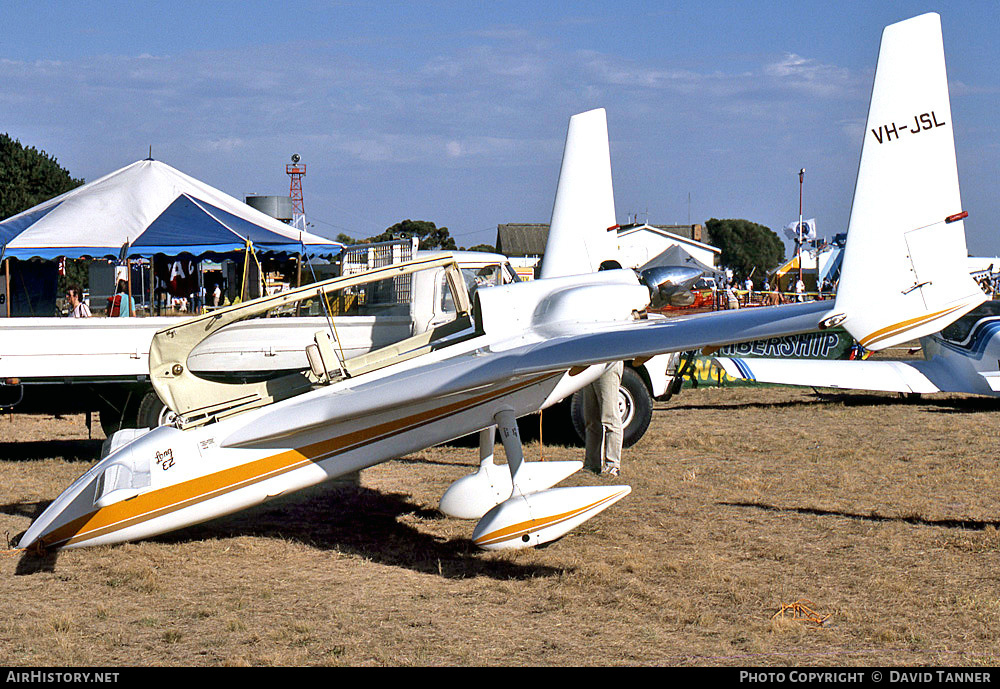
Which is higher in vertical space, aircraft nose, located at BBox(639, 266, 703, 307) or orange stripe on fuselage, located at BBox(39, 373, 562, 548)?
aircraft nose, located at BBox(639, 266, 703, 307)

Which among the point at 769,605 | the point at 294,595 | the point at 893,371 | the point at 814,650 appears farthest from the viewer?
the point at 893,371

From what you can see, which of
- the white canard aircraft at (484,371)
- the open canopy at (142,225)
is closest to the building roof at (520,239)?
the open canopy at (142,225)

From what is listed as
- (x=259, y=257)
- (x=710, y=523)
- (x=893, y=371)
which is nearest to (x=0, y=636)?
(x=710, y=523)

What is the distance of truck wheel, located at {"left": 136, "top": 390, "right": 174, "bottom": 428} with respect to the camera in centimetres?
966

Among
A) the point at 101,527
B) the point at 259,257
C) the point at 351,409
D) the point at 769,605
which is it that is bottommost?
the point at 769,605

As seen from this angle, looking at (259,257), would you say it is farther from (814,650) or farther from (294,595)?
(814,650)

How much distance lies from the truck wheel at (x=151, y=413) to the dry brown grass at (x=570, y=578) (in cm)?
94

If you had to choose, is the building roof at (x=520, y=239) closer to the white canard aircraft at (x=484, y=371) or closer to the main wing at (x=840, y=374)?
the main wing at (x=840, y=374)

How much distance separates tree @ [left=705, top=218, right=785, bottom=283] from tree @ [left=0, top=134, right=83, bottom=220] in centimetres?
6503

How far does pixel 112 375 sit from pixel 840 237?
128 feet

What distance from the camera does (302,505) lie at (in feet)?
26.3

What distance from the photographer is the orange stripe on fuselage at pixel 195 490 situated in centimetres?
616

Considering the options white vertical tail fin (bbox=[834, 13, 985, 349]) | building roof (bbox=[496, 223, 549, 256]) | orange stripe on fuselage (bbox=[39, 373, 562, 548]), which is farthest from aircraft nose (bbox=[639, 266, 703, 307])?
building roof (bbox=[496, 223, 549, 256])

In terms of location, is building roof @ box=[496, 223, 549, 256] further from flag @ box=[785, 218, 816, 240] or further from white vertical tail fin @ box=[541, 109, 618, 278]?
white vertical tail fin @ box=[541, 109, 618, 278]
